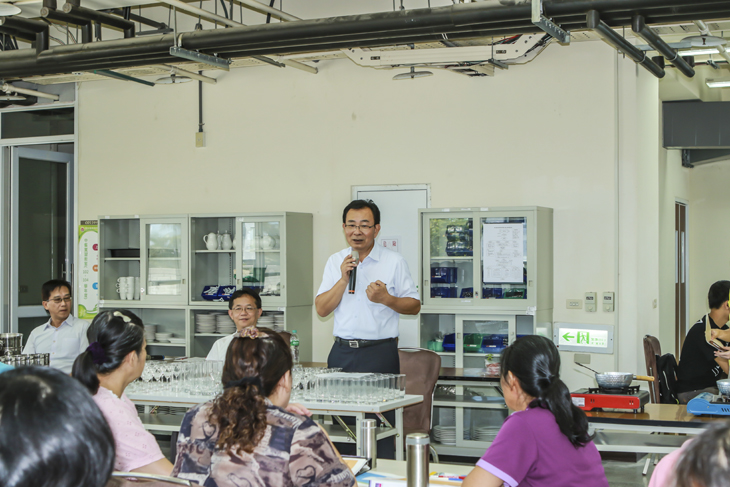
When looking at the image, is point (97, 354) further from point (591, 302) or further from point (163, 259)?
point (163, 259)

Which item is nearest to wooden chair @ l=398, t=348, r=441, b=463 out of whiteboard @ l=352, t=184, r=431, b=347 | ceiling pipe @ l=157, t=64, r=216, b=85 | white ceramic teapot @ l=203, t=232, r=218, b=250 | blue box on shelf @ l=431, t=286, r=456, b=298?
blue box on shelf @ l=431, t=286, r=456, b=298

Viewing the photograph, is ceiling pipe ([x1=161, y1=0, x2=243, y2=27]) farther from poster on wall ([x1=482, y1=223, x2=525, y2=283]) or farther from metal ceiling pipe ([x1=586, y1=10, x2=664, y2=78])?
poster on wall ([x1=482, y1=223, x2=525, y2=283])

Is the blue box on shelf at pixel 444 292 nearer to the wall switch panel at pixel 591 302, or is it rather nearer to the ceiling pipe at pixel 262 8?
the wall switch panel at pixel 591 302

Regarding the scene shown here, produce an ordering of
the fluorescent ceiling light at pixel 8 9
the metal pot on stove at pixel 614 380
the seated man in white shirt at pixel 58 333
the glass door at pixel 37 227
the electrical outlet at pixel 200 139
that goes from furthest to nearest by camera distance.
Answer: the glass door at pixel 37 227 → the electrical outlet at pixel 200 139 → the seated man in white shirt at pixel 58 333 → the fluorescent ceiling light at pixel 8 9 → the metal pot on stove at pixel 614 380

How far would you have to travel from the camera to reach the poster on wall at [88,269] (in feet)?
26.5

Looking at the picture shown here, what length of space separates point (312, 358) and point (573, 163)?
3049mm

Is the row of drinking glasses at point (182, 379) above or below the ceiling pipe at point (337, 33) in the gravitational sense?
below

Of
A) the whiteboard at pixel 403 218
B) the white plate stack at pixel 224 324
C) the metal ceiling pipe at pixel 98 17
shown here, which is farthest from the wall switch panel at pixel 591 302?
the metal ceiling pipe at pixel 98 17

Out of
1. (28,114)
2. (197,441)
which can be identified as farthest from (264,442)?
(28,114)

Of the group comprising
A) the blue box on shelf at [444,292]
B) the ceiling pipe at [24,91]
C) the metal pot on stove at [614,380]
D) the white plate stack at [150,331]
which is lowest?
the white plate stack at [150,331]

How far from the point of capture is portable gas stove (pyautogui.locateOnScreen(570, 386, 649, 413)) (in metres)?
3.91

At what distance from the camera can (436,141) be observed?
6844 mm

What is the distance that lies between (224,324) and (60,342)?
1.84 metres

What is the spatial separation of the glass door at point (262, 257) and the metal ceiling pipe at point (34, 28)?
2504mm
